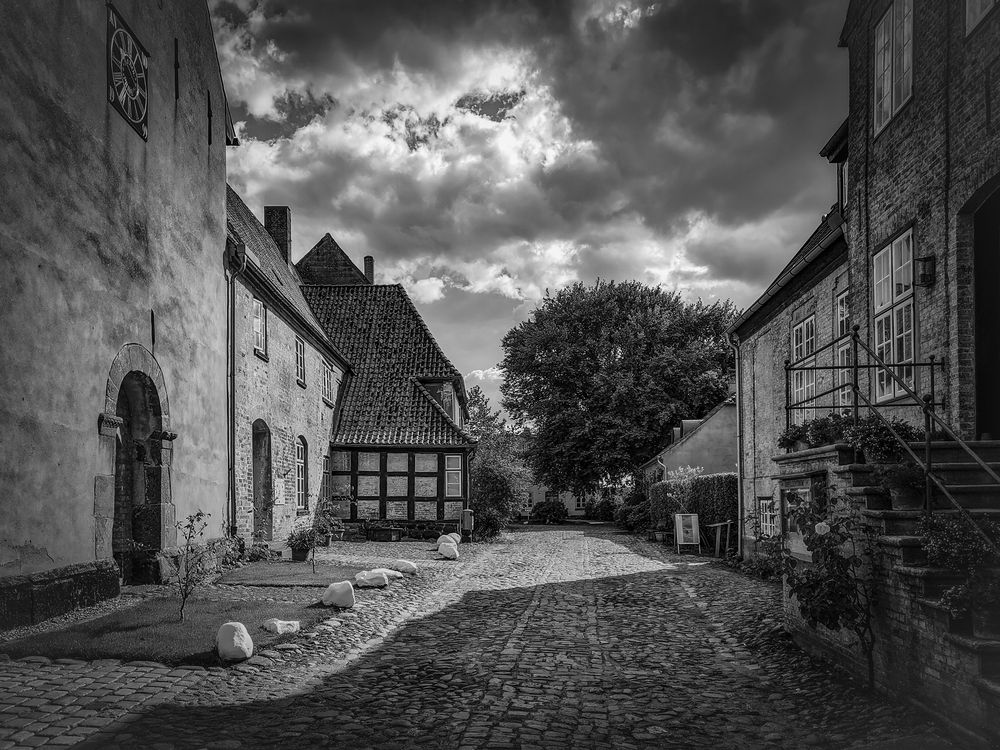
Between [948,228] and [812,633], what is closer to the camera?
[812,633]

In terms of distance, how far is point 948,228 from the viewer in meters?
8.60

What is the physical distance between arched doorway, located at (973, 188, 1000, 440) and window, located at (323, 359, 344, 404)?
1935cm

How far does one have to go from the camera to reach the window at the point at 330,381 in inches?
989

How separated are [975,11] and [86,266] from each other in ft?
33.6

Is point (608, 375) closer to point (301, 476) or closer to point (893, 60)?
point (301, 476)

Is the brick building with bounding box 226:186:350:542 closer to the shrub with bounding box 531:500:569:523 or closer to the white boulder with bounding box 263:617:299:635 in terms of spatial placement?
the white boulder with bounding box 263:617:299:635


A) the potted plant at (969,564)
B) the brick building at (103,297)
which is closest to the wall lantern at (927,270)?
the potted plant at (969,564)

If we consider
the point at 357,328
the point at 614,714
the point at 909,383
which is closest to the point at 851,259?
the point at 909,383

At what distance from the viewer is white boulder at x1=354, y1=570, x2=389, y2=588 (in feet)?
41.9

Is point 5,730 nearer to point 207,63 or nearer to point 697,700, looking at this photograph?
point 697,700

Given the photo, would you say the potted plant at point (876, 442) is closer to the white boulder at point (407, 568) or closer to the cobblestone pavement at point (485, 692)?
the cobblestone pavement at point (485, 692)

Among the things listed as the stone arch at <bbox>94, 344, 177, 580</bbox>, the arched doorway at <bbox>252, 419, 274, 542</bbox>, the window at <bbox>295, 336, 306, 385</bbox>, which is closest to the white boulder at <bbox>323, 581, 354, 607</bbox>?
the stone arch at <bbox>94, 344, 177, 580</bbox>

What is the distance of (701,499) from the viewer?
22.4 meters

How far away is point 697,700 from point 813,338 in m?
9.54
